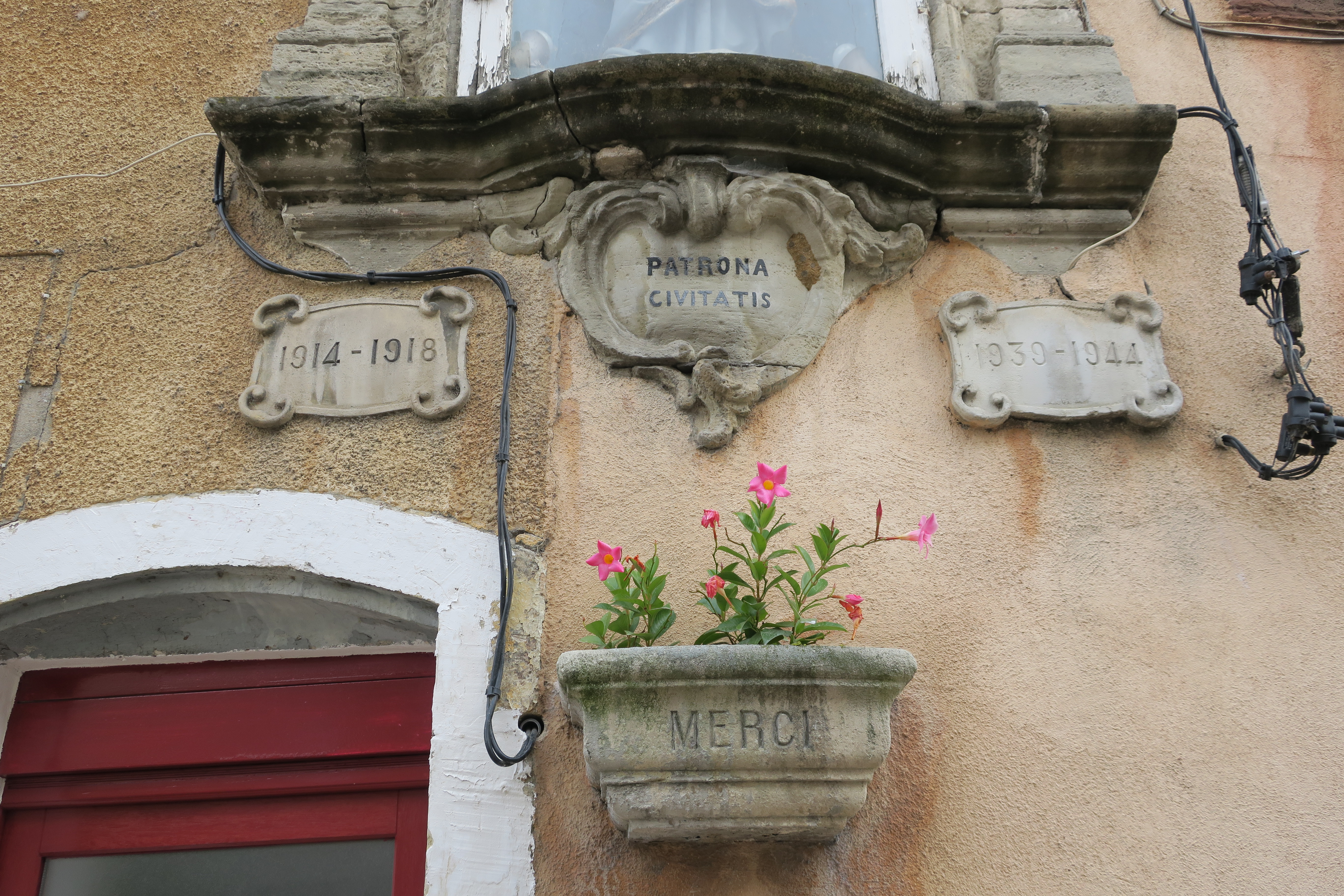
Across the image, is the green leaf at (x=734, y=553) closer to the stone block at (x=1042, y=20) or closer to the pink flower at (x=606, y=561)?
the pink flower at (x=606, y=561)

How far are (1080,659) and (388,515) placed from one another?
1436 millimetres

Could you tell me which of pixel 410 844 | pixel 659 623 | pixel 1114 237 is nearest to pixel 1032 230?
pixel 1114 237

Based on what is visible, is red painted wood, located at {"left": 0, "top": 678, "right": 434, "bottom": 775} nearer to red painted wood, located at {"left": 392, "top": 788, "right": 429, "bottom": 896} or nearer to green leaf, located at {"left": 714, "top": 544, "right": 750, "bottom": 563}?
red painted wood, located at {"left": 392, "top": 788, "right": 429, "bottom": 896}

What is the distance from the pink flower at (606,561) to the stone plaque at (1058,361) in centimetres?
92

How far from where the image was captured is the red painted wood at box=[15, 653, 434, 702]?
7.96 feet

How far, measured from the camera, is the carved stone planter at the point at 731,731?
5.99ft

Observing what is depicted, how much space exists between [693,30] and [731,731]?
2.07 meters

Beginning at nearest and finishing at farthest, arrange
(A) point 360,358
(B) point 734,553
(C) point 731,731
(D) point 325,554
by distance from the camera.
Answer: (C) point 731,731
(B) point 734,553
(D) point 325,554
(A) point 360,358

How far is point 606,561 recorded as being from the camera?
1.95m

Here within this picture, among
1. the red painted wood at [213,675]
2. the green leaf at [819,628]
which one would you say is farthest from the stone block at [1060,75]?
the red painted wood at [213,675]

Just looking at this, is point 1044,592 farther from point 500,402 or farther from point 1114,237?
point 500,402

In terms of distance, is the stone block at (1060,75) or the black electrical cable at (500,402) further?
the stone block at (1060,75)

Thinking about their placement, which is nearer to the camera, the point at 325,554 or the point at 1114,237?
the point at 325,554

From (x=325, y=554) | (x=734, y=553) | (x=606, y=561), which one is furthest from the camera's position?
(x=325, y=554)
